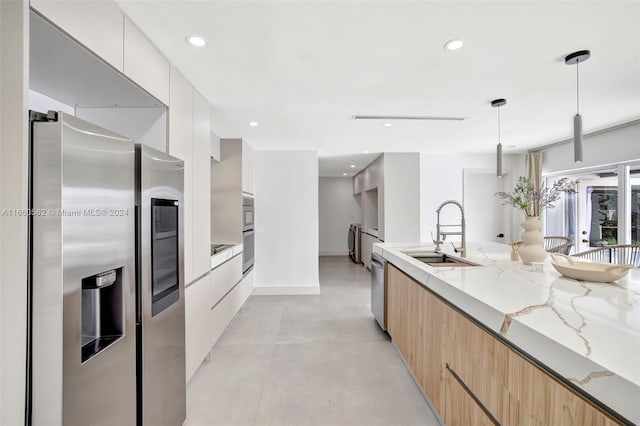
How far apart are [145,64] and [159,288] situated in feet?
4.09

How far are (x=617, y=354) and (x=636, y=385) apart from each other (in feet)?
0.48

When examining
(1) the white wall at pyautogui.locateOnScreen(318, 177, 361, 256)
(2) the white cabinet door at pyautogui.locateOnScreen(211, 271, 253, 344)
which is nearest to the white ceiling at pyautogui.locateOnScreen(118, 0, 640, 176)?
(2) the white cabinet door at pyautogui.locateOnScreen(211, 271, 253, 344)

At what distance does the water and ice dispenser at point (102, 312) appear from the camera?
40.8 inches

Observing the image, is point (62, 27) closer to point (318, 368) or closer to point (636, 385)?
point (636, 385)

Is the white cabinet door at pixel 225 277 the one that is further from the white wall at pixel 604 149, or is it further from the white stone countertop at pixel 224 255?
the white wall at pixel 604 149

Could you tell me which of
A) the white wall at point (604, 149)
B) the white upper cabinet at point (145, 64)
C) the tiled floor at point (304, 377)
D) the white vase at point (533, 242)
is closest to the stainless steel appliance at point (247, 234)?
the tiled floor at point (304, 377)

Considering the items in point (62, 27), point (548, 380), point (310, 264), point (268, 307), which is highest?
point (62, 27)

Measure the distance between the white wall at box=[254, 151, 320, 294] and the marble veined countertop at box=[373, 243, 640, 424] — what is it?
9.76 feet

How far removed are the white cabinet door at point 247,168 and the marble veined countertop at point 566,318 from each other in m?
2.87

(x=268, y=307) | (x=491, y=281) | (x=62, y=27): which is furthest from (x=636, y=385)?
(x=268, y=307)

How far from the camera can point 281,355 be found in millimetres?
2586

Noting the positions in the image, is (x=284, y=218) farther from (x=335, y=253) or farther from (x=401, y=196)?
(x=335, y=253)

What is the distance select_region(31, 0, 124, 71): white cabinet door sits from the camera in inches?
39.8

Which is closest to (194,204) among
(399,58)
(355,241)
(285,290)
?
(399,58)
